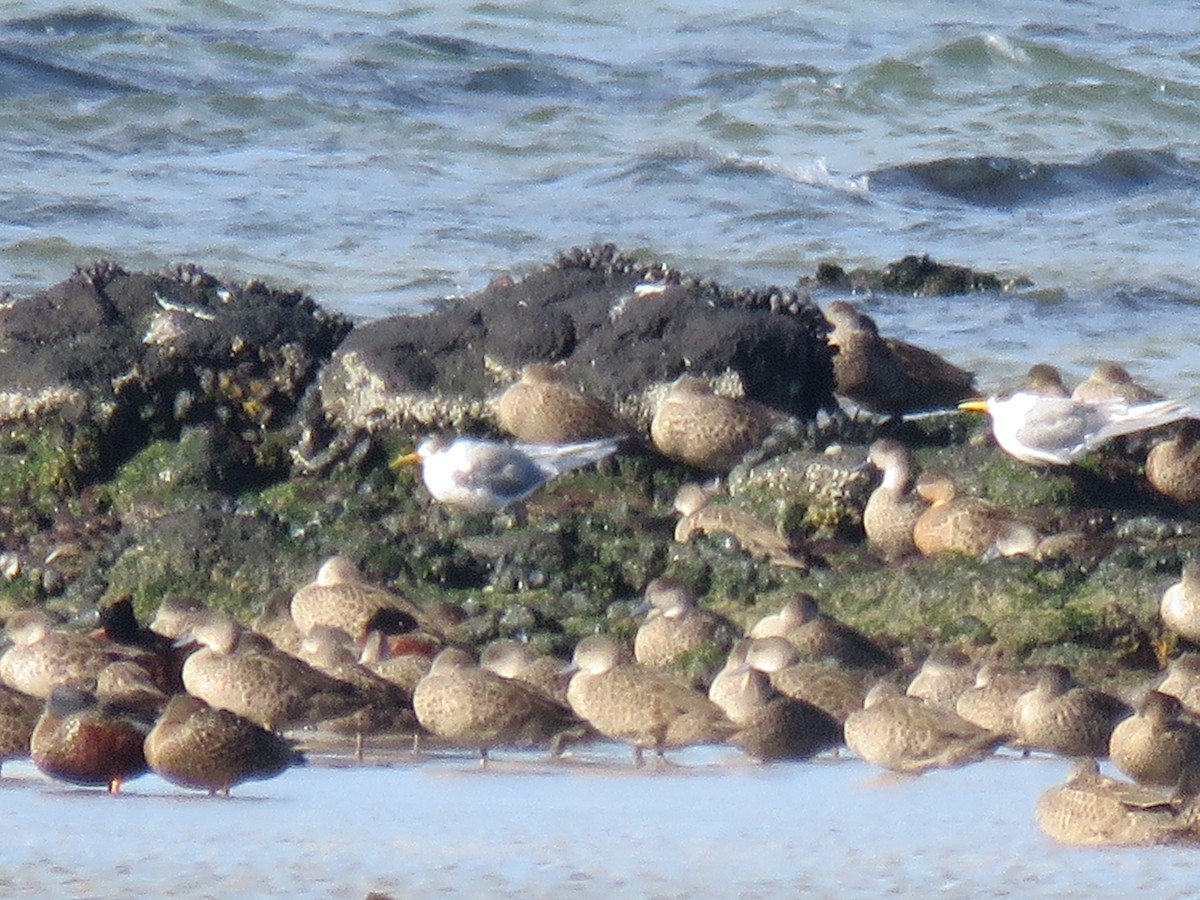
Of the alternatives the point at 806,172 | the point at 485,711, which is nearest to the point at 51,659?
the point at 485,711

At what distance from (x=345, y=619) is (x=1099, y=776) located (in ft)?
9.73

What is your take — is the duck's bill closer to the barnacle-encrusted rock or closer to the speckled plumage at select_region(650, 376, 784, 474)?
the barnacle-encrusted rock

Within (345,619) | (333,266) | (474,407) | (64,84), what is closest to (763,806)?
(345,619)

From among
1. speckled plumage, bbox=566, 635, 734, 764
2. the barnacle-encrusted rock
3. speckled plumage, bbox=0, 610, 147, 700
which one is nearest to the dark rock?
the barnacle-encrusted rock

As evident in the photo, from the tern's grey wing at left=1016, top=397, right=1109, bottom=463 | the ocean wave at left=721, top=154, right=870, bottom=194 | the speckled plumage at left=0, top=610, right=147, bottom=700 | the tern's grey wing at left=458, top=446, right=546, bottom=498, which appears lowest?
the speckled plumage at left=0, top=610, right=147, bottom=700

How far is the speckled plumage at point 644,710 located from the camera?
700 centimetres

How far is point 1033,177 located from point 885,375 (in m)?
11.0

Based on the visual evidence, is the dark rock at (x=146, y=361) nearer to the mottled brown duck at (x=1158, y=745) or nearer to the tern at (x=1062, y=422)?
the tern at (x=1062, y=422)

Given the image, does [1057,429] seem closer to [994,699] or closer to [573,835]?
[994,699]

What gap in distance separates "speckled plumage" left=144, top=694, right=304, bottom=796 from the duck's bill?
3211 millimetres

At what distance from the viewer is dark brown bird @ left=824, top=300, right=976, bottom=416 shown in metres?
11.0

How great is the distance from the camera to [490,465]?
9344 mm

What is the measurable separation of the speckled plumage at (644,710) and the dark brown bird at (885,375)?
4031 millimetres

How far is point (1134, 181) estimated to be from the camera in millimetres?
21906
